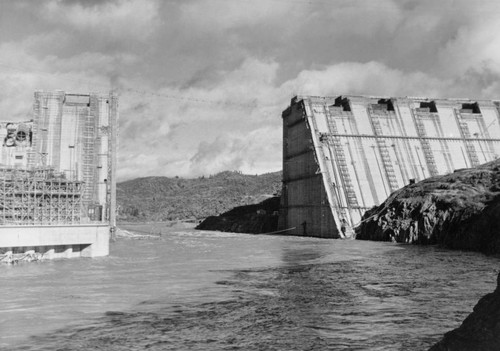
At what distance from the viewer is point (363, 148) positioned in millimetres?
71062

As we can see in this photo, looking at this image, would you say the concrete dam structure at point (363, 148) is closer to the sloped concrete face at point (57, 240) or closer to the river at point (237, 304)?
the sloped concrete face at point (57, 240)

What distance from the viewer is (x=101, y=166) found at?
61656 mm

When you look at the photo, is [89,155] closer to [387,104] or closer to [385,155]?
[385,155]

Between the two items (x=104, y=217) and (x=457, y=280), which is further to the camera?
(x=104, y=217)

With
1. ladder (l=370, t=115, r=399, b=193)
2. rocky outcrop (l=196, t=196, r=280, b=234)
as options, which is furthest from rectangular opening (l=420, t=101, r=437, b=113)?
rocky outcrop (l=196, t=196, r=280, b=234)

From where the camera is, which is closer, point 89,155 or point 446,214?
point 446,214

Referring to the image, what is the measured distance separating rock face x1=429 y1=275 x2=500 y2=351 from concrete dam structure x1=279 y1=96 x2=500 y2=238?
177 ft

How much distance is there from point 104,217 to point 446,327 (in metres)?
51.8

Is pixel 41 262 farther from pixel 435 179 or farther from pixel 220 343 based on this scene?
pixel 435 179

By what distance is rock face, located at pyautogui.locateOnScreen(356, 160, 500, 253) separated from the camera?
137 ft

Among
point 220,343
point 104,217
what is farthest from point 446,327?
point 104,217

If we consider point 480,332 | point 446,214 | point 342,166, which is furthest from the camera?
point 342,166

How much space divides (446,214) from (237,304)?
37443mm

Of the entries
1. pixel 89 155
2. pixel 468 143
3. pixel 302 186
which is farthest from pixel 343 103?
pixel 89 155
